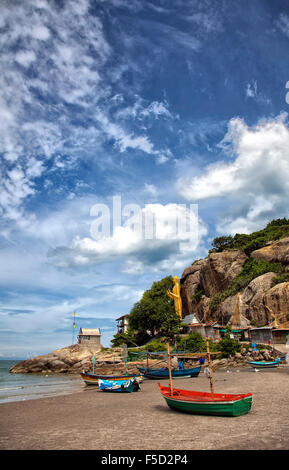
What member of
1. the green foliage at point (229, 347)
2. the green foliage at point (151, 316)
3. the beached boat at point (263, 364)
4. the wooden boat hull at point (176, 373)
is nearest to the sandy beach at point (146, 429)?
the wooden boat hull at point (176, 373)

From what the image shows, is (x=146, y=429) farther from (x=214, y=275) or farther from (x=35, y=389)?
(x=214, y=275)

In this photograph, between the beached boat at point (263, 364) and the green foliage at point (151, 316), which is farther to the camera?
the green foliage at point (151, 316)

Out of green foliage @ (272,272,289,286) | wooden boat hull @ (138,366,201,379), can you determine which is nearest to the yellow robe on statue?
green foliage @ (272,272,289,286)

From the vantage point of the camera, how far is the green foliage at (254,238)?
70938 mm

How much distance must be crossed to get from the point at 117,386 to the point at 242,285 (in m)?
41.9

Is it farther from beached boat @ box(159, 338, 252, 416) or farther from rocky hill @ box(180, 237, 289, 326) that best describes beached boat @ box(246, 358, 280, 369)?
beached boat @ box(159, 338, 252, 416)

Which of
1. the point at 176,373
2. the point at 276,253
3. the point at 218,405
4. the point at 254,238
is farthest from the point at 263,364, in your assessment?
the point at 254,238

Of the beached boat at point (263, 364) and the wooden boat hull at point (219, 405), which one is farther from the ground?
the wooden boat hull at point (219, 405)

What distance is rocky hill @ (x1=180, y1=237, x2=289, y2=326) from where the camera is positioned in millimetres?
50812

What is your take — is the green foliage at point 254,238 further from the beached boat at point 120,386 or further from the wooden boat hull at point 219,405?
the wooden boat hull at point 219,405

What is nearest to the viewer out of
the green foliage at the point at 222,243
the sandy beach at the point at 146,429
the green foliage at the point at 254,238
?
the sandy beach at the point at 146,429

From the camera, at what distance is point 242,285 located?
60.8 meters
